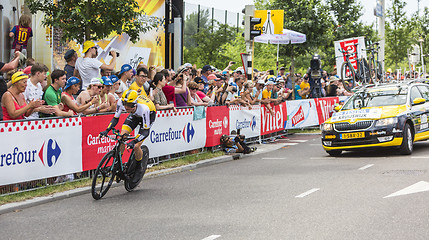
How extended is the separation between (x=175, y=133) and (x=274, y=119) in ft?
22.5

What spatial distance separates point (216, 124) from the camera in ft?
54.8

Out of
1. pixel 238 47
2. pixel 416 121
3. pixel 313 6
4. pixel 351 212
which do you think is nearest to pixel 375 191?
pixel 351 212

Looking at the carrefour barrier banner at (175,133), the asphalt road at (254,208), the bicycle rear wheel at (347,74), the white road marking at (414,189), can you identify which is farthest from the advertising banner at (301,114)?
the white road marking at (414,189)

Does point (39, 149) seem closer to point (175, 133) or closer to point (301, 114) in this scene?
point (175, 133)

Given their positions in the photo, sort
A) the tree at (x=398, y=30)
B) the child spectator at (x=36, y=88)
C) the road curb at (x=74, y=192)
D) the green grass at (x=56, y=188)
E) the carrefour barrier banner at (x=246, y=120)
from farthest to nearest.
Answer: the tree at (x=398, y=30)
the carrefour barrier banner at (x=246, y=120)
the child spectator at (x=36, y=88)
the green grass at (x=56, y=188)
the road curb at (x=74, y=192)

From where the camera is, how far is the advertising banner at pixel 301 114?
890 inches

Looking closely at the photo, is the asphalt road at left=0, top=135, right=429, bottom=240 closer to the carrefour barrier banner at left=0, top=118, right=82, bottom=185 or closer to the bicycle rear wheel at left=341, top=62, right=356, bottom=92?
the carrefour barrier banner at left=0, top=118, right=82, bottom=185

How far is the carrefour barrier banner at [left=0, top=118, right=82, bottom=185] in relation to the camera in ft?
32.8

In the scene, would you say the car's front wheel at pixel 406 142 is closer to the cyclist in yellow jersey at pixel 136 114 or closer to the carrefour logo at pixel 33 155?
the cyclist in yellow jersey at pixel 136 114

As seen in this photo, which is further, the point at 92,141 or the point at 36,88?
the point at 92,141

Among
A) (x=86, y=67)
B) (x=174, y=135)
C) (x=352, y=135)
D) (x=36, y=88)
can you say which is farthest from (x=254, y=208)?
(x=352, y=135)

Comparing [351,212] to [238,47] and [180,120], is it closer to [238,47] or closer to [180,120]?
[180,120]

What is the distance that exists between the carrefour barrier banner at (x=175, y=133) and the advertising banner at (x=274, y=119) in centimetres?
427

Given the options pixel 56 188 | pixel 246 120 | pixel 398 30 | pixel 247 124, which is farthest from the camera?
pixel 398 30
